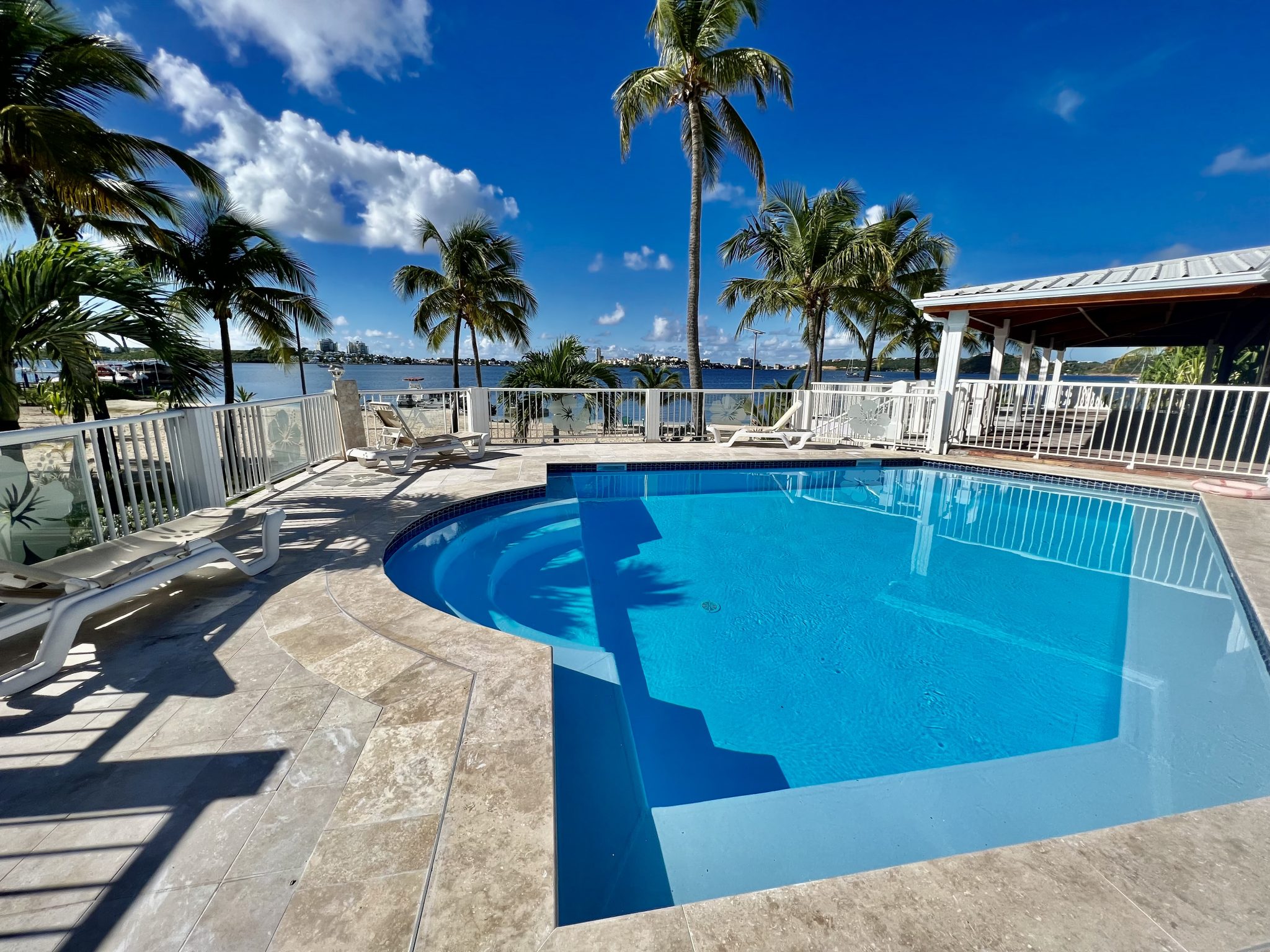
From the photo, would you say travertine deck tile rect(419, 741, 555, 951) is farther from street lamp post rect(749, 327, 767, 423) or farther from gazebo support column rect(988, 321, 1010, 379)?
gazebo support column rect(988, 321, 1010, 379)

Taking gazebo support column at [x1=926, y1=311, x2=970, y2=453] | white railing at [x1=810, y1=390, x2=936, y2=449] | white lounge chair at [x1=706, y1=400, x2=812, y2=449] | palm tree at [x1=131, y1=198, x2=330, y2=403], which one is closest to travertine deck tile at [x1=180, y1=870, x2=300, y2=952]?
white lounge chair at [x1=706, y1=400, x2=812, y2=449]

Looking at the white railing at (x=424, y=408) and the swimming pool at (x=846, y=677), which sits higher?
the white railing at (x=424, y=408)

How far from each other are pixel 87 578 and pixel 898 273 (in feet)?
62.5

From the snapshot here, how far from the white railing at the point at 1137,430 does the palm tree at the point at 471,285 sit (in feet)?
42.1

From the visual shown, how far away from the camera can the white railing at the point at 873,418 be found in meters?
9.73

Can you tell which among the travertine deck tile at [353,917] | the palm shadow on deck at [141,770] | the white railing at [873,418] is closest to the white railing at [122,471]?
the palm shadow on deck at [141,770]

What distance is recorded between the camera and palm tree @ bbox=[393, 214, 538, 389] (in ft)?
52.0

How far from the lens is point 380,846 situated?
1412mm

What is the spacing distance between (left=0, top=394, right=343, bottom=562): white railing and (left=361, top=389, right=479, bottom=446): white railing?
8.84ft

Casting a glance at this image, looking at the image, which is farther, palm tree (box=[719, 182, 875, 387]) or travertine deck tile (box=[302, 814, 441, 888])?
palm tree (box=[719, 182, 875, 387])

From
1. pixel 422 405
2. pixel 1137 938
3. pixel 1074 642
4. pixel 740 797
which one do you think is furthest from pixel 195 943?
pixel 422 405

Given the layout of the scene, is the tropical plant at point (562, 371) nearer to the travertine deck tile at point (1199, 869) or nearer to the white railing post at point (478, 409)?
the white railing post at point (478, 409)

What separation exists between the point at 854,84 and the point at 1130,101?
13223 mm

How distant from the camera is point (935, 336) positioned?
63.6 ft
